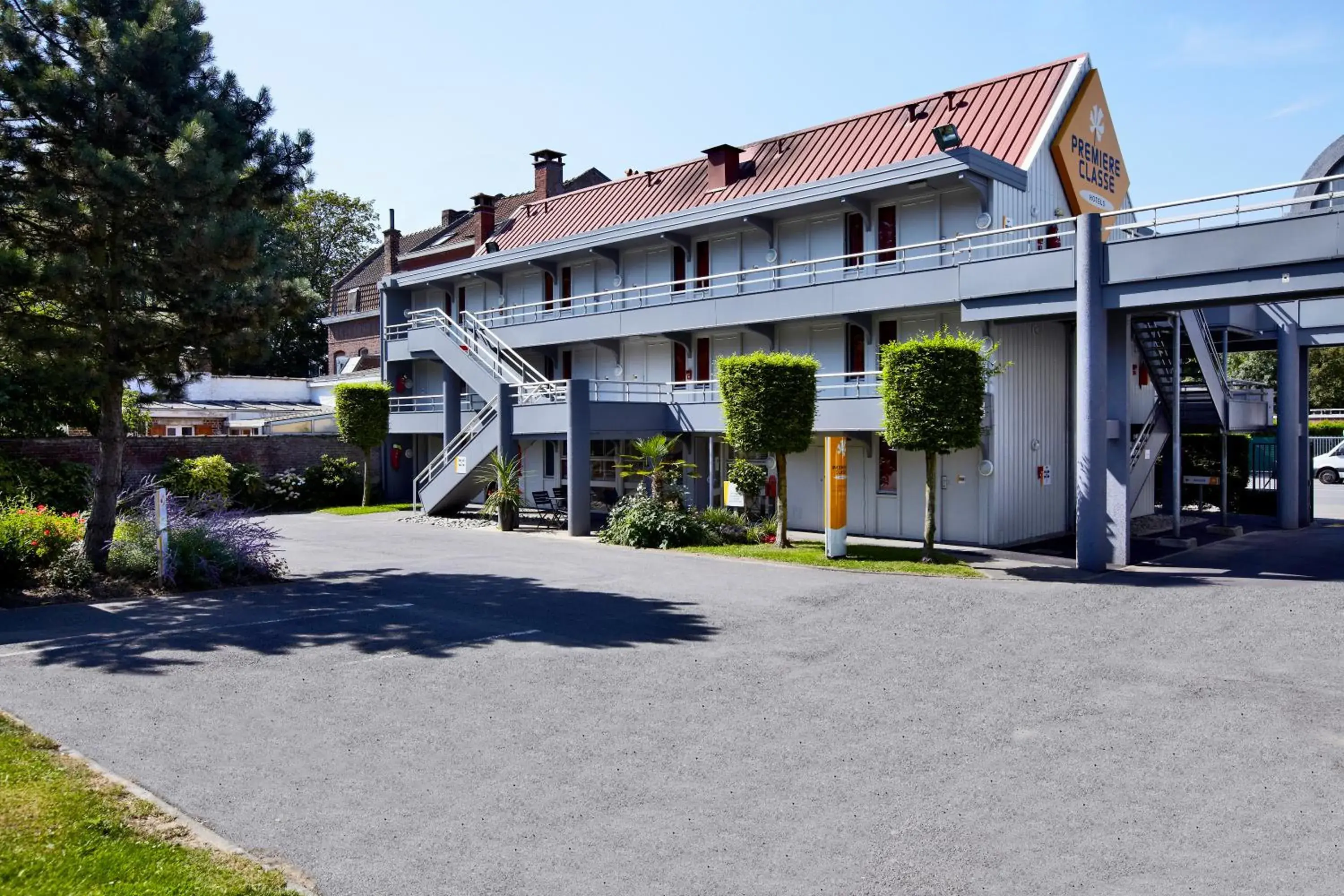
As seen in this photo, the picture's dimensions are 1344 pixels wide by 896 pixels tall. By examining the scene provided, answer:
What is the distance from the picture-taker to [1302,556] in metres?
18.0

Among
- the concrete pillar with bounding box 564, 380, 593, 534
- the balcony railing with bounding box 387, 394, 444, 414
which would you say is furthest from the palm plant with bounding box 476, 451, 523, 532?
the balcony railing with bounding box 387, 394, 444, 414

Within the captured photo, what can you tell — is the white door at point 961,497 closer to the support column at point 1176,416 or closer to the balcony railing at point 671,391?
the balcony railing at point 671,391

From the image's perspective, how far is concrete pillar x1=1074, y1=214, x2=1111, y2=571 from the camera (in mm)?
16281

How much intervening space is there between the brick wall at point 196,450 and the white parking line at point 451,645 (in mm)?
17380

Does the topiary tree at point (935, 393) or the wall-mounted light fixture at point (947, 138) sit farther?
the wall-mounted light fixture at point (947, 138)

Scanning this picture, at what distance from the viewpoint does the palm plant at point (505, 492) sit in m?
24.2

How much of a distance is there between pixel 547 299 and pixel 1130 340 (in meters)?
18.1

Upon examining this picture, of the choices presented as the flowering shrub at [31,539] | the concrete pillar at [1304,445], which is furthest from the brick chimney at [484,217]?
the concrete pillar at [1304,445]

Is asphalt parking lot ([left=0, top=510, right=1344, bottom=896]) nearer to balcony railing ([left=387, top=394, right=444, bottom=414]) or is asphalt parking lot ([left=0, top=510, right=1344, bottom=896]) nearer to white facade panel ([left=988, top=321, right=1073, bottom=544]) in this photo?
white facade panel ([left=988, top=321, right=1073, bottom=544])

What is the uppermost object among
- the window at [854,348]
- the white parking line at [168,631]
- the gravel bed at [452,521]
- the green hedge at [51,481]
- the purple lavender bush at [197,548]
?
the window at [854,348]

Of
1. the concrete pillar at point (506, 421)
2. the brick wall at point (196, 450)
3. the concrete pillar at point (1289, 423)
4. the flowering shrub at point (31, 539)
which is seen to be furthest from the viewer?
the brick wall at point (196, 450)

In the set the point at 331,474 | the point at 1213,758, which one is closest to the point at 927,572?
the point at 1213,758

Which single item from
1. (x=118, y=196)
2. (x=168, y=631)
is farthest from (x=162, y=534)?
(x=118, y=196)

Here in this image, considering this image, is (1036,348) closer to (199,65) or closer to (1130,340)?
(1130,340)
